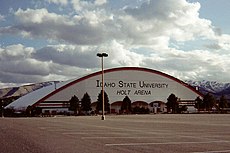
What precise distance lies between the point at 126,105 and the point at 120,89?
9475 millimetres

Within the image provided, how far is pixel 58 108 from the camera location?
114 m

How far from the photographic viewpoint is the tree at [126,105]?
359 ft

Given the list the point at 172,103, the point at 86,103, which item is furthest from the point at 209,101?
the point at 86,103

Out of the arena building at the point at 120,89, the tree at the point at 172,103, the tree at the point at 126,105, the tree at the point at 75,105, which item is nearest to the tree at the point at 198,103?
the arena building at the point at 120,89

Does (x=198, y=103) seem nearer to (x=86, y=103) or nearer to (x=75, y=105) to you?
(x=86, y=103)

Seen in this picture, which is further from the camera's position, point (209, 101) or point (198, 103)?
point (198, 103)

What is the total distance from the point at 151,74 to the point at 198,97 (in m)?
17.5

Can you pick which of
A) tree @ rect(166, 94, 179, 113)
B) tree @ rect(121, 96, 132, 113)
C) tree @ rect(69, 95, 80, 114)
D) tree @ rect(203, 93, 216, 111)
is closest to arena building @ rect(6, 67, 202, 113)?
tree @ rect(121, 96, 132, 113)

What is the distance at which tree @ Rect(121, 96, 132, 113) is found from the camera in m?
110

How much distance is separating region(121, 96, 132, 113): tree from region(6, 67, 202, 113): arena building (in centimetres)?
680

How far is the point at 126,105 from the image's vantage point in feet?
359

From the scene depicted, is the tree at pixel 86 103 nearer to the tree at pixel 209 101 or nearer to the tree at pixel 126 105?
the tree at pixel 126 105

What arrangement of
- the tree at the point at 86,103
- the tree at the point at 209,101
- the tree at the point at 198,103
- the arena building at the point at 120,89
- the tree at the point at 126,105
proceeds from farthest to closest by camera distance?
the tree at the point at 198,103 < the tree at the point at 209,101 < the arena building at the point at 120,89 < the tree at the point at 126,105 < the tree at the point at 86,103

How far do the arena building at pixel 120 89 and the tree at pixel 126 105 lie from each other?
6.80 m
